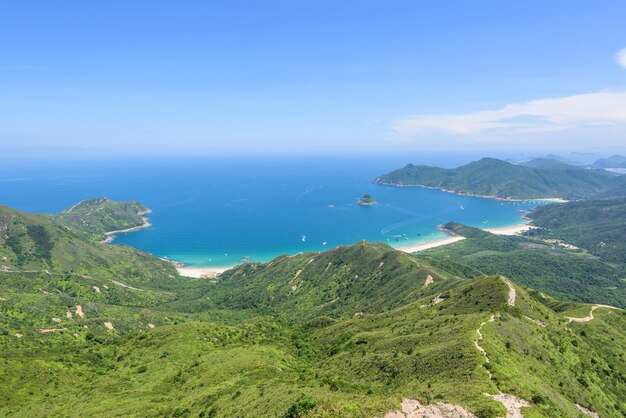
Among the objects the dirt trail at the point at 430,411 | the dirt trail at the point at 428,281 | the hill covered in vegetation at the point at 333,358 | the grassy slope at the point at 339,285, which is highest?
the dirt trail at the point at 430,411

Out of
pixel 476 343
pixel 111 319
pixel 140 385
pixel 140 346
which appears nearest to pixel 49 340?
pixel 111 319

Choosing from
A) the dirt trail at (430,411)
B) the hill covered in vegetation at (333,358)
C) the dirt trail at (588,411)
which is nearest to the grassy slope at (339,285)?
the hill covered in vegetation at (333,358)

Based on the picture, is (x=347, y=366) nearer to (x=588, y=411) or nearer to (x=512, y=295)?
(x=588, y=411)

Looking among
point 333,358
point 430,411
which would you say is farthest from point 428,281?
point 430,411

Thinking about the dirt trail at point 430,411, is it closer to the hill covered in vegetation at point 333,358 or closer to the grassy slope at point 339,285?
the hill covered in vegetation at point 333,358

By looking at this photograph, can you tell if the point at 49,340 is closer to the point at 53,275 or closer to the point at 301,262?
the point at 53,275
